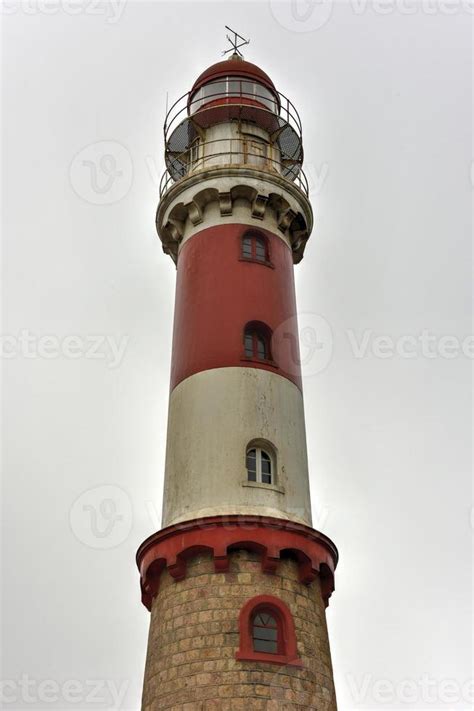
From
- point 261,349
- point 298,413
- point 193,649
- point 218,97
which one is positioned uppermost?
point 218,97

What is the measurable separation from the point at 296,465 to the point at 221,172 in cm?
882

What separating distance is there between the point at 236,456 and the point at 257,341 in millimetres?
3599

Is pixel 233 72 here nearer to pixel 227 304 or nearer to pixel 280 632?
pixel 227 304

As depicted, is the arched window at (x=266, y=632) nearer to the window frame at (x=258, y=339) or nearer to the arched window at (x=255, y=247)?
the window frame at (x=258, y=339)

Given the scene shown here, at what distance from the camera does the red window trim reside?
619 inches

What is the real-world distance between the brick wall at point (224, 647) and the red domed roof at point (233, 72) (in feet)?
54.8

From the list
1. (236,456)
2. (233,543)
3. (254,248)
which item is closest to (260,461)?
(236,456)

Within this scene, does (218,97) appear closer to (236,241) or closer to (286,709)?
(236,241)

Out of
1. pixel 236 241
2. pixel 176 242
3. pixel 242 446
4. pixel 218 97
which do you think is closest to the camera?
pixel 242 446

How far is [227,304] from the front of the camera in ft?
67.7

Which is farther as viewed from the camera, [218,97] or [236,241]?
[218,97]

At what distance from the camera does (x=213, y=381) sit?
1939 cm

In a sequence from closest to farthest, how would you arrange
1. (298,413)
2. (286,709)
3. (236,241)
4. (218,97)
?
(286,709) < (298,413) < (236,241) < (218,97)

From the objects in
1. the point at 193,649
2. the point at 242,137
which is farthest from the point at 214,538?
the point at 242,137
